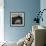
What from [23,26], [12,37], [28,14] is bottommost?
[12,37]

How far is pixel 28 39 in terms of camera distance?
365 cm

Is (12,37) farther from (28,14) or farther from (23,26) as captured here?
(28,14)

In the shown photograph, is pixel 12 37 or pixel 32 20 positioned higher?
pixel 32 20

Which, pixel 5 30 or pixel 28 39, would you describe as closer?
pixel 28 39

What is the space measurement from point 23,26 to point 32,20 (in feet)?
1.49

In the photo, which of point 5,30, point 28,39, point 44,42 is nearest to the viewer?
point 44,42

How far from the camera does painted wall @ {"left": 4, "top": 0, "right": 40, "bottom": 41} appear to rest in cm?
582

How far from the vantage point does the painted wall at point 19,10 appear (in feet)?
19.1

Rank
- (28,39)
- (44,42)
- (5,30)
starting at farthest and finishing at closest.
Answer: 1. (5,30)
2. (28,39)
3. (44,42)

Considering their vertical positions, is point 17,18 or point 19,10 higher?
point 19,10

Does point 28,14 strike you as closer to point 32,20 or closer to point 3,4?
point 32,20

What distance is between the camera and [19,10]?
585 cm

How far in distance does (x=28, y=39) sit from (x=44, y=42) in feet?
2.84

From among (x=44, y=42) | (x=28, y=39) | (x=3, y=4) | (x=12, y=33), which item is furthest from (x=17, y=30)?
(x=44, y=42)
